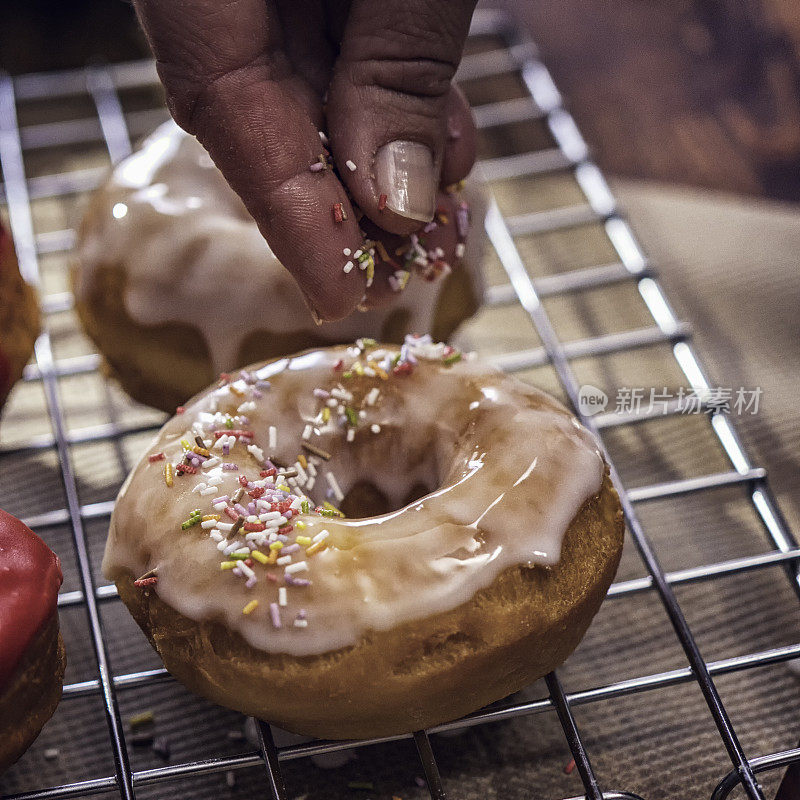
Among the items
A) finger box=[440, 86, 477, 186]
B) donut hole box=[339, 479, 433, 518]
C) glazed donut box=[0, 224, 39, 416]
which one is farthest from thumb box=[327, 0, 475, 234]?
glazed donut box=[0, 224, 39, 416]

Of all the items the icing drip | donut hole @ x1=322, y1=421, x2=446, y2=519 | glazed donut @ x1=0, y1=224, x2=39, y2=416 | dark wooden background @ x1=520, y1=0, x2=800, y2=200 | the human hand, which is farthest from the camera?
dark wooden background @ x1=520, y1=0, x2=800, y2=200

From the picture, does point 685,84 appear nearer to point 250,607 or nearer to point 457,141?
point 457,141

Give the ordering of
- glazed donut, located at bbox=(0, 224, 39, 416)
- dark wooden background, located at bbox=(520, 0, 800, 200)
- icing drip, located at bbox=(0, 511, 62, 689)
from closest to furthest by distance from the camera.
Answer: icing drip, located at bbox=(0, 511, 62, 689)
glazed donut, located at bbox=(0, 224, 39, 416)
dark wooden background, located at bbox=(520, 0, 800, 200)

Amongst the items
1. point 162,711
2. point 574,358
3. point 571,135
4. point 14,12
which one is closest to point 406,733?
point 162,711

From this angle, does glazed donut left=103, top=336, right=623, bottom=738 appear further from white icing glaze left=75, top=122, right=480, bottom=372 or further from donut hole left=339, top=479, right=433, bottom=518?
white icing glaze left=75, top=122, right=480, bottom=372

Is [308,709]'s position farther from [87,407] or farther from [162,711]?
[87,407]

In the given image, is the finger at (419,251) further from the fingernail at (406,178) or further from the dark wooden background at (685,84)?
the dark wooden background at (685,84)

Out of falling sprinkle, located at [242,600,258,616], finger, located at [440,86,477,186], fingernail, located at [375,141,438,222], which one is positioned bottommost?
falling sprinkle, located at [242,600,258,616]

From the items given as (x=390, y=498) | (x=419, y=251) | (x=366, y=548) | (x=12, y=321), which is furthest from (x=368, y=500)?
(x=12, y=321)
